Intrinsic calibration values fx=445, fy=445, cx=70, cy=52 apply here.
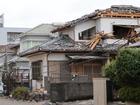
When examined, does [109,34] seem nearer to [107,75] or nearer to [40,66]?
[40,66]

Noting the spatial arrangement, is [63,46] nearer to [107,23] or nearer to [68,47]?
[68,47]

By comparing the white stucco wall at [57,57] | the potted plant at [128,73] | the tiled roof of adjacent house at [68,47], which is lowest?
the potted plant at [128,73]

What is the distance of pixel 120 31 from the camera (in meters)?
38.1

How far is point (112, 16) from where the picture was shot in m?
36.5

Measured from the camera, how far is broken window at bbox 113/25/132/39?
37.4 metres

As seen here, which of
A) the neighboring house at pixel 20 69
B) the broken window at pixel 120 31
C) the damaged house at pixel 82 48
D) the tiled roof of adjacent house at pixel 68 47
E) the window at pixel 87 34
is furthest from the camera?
the neighboring house at pixel 20 69

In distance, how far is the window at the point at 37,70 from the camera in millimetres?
36566

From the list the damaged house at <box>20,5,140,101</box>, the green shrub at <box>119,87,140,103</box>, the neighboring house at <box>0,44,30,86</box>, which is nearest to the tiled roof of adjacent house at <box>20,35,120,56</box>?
the damaged house at <box>20,5,140,101</box>

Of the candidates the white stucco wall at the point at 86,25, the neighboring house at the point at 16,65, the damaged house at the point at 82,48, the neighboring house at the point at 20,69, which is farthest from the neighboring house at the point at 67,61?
the neighboring house at the point at 16,65

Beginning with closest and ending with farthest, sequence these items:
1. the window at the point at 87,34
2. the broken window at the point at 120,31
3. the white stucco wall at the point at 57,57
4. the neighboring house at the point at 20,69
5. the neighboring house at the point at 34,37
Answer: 1. the white stucco wall at the point at 57,57
2. the broken window at the point at 120,31
3. the window at the point at 87,34
4. the neighboring house at the point at 20,69
5. the neighboring house at the point at 34,37

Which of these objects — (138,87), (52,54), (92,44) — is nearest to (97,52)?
(92,44)

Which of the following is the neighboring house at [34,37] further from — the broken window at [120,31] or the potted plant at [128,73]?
the potted plant at [128,73]

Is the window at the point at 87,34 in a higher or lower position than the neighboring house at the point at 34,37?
lower

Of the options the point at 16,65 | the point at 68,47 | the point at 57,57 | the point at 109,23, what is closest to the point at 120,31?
the point at 109,23
